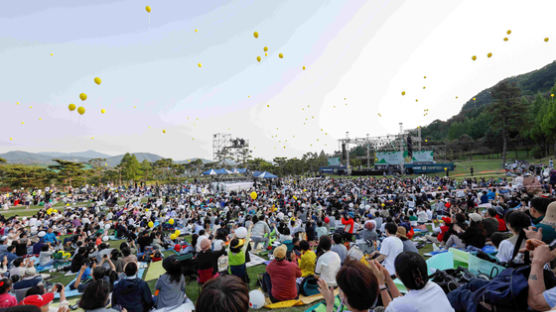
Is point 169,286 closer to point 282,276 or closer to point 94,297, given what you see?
point 94,297

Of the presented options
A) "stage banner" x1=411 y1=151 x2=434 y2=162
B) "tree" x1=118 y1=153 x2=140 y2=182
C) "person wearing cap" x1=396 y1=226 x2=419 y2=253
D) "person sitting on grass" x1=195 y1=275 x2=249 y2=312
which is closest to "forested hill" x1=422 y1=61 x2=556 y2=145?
"stage banner" x1=411 y1=151 x2=434 y2=162

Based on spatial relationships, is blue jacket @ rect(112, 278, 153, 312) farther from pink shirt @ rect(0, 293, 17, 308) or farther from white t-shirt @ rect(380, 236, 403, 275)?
white t-shirt @ rect(380, 236, 403, 275)

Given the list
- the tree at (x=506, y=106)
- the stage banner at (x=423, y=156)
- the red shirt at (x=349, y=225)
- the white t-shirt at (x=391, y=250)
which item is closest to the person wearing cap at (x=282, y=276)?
the white t-shirt at (x=391, y=250)

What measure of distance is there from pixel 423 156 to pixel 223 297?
42.4 metres

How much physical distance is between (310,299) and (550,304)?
141 inches

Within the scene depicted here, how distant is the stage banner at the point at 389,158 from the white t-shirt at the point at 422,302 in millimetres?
39162

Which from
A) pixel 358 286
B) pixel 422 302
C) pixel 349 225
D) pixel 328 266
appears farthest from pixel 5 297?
pixel 349 225

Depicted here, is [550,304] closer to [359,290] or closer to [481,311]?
[481,311]

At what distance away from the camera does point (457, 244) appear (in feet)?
18.8

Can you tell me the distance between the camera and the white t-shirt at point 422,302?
182 centimetres

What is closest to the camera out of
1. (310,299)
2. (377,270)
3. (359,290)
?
(359,290)

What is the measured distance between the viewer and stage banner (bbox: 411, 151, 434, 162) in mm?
37219

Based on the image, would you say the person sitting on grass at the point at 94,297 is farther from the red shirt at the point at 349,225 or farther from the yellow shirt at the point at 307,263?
the red shirt at the point at 349,225

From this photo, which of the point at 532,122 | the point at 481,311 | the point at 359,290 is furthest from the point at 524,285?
the point at 532,122
